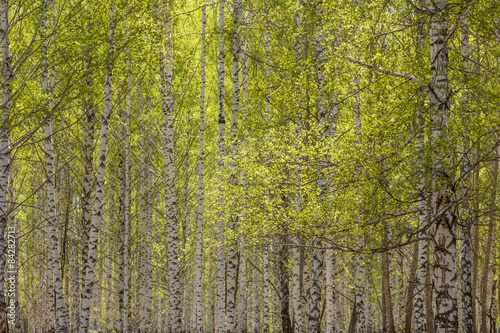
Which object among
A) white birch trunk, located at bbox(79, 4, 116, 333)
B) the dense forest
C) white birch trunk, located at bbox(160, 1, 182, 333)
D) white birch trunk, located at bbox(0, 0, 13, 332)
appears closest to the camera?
the dense forest

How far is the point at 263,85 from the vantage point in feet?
33.0

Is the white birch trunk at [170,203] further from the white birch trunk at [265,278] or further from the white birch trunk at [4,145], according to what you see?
the white birch trunk at [4,145]

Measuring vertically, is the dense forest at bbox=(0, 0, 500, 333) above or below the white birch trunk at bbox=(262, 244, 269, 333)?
above

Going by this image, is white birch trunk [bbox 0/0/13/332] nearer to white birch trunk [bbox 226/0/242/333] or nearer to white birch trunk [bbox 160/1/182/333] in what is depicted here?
white birch trunk [bbox 160/1/182/333]

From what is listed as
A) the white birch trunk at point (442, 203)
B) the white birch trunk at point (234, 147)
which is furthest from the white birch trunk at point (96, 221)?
the white birch trunk at point (442, 203)

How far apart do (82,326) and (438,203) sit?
7254 millimetres

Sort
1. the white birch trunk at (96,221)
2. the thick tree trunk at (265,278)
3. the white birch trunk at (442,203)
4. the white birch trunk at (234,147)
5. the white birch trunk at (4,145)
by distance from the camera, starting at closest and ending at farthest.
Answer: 1. the white birch trunk at (442,203)
2. the white birch trunk at (4,145)
3. the white birch trunk at (96,221)
4. the white birch trunk at (234,147)
5. the thick tree trunk at (265,278)

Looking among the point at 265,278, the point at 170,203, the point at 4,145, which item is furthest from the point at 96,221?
the point at 265,278

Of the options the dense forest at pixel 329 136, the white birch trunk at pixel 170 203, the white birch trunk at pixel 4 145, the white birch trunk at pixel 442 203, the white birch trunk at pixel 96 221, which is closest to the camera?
the white birch trunk at pixel 442 203

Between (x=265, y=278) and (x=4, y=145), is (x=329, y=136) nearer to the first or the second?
(x=4, y=145)

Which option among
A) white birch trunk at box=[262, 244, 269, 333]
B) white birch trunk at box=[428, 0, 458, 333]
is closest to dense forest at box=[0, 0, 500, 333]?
white birch trunk at box=[428, 0, 458, 333]

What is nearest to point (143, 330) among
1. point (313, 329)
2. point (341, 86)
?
point (313, 329)

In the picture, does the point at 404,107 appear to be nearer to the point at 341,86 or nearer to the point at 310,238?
the point at 341,86

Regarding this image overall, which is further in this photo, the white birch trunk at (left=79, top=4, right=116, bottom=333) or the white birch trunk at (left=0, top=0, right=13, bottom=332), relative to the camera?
the white birch trunk at (left=79, top=4, right=116, bottom=333)
